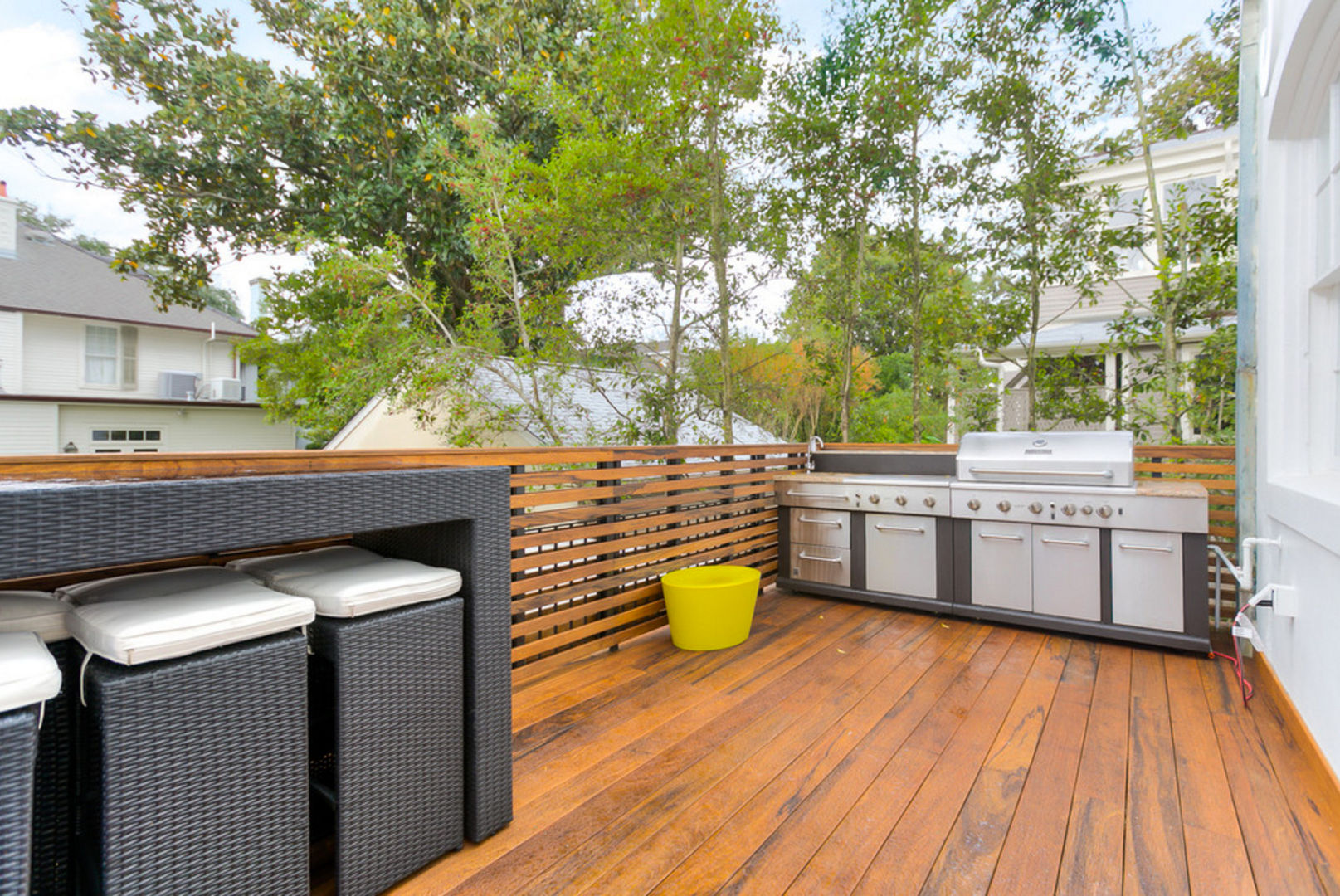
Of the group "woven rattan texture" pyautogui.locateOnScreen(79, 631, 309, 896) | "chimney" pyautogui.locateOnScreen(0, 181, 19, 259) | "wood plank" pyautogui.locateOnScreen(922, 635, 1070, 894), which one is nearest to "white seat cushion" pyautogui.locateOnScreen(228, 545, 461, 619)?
"woven rattan texture" pyautogui.locateOnScreen(79, 631, 309, 896)

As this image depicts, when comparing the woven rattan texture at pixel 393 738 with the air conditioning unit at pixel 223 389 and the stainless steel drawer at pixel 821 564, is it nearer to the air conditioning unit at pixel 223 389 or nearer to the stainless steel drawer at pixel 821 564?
the stainless steel drawer at pixel 821 564

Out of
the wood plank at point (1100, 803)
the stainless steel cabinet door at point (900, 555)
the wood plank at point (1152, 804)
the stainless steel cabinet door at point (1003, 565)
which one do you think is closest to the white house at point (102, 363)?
the stainless steel cabinet door at point (900, 555)

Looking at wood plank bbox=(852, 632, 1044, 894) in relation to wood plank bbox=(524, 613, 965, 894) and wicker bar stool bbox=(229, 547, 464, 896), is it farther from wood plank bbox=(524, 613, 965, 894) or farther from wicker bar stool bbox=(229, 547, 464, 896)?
wicker bar stool bbox=(229, 547, 464, 896)

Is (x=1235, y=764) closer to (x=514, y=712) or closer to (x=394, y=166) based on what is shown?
(x=514, y=712)

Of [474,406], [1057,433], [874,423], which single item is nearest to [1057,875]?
[1057,433]

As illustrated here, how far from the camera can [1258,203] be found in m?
2.44

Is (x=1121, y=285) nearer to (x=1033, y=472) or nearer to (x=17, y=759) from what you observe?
(x=1033, y=472)

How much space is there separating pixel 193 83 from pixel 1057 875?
12032 mm

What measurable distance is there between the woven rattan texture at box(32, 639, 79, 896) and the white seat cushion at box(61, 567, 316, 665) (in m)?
0.14

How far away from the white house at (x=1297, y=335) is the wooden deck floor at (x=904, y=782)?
0.34 meters

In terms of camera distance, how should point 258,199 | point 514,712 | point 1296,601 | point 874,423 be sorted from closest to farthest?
point 1296,601 → point 514,712 → point 874,423 → point 258,199

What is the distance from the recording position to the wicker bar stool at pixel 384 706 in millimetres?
1220

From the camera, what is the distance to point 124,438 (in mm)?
7910

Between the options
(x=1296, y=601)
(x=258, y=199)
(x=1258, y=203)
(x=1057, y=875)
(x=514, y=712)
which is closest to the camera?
(x=1057, y=875)
